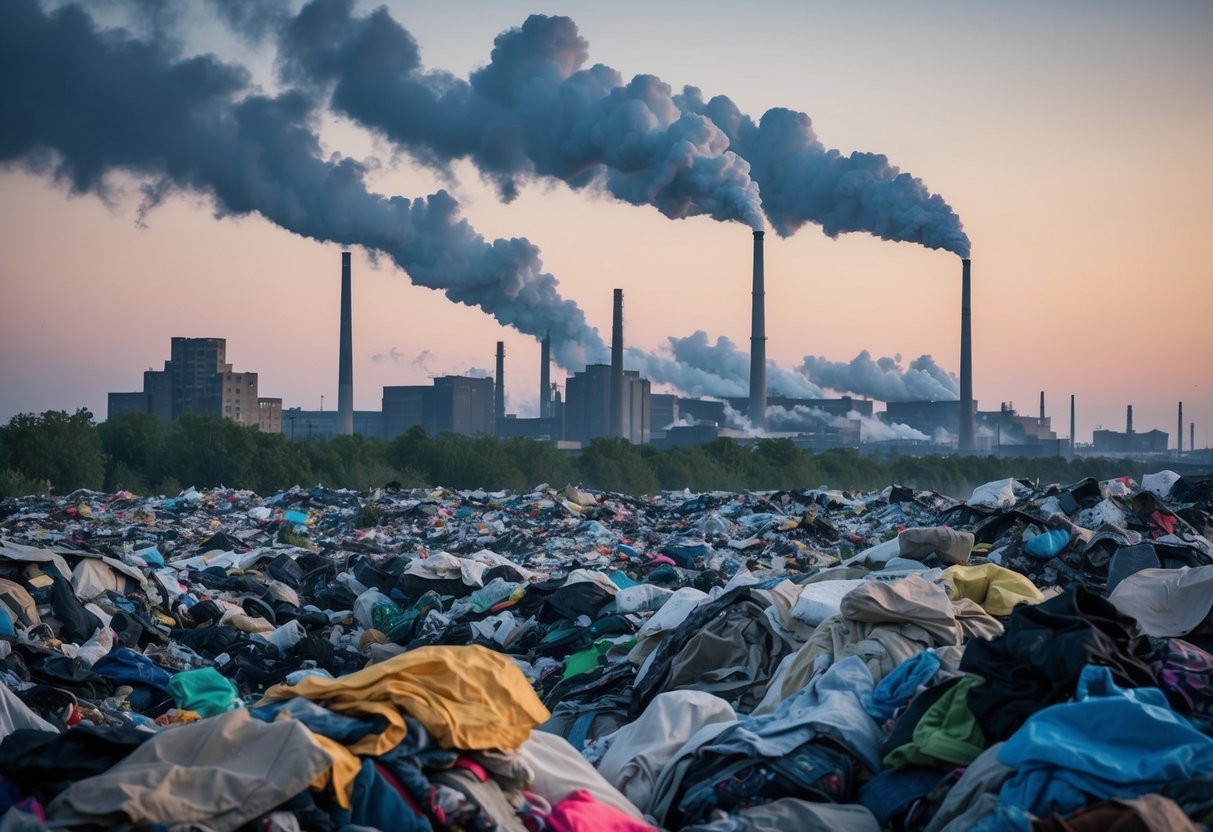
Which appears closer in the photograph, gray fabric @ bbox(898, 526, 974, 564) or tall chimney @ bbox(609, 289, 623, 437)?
gray fabric @ bbox(898, 526, 974, 564)

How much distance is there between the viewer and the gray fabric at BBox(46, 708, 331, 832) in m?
3.01

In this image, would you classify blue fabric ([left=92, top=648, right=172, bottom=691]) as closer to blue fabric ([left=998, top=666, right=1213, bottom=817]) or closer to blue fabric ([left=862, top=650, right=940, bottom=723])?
blue fabric ([left=862, top=650, right=940, bottom=723])

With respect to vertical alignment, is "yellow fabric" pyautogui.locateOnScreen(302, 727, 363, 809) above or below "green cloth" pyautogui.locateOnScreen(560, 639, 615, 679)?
above

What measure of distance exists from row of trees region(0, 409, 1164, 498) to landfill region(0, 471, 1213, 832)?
2219cm

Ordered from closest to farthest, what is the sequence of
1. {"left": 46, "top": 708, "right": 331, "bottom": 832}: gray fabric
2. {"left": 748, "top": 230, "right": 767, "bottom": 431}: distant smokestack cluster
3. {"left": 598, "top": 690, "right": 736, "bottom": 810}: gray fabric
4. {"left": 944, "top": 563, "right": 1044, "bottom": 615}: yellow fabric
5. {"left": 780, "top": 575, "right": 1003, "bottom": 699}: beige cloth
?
1. {"left": 46, "top": 708, "right": 331, "bottom": 832}: gray fabric
2. {"left": 598, "top": 690, "right": 736, "bottom": 810}: gray fabric
3. {"left": 780, "top": 575, "right": 1003, "bottom": 699}: beige cloth
4. {"left": 944, "top": 563, "right": 1044, "bottom": 615}: yellow fabric
5. {"left": 748, "top": 230, "right": 767, "bottom": 431}: distant smokestack cluster

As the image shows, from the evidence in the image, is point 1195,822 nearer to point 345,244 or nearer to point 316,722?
point 316,722

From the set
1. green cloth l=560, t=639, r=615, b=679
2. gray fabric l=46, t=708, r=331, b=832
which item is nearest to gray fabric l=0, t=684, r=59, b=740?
gray fabric l=46, t=708, r=331, b=832

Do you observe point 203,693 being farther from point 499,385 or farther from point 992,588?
point 499,385

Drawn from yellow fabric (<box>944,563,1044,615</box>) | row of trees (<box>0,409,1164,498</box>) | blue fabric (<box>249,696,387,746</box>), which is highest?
yellow fabric (<box>944,563,1044,615</box>)

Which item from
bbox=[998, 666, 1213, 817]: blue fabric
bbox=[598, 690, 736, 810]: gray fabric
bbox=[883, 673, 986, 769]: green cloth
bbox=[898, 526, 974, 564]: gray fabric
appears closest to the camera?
bbox=[998, 666, 1213, 817]: blue fabric

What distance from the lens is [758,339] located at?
48219 mm

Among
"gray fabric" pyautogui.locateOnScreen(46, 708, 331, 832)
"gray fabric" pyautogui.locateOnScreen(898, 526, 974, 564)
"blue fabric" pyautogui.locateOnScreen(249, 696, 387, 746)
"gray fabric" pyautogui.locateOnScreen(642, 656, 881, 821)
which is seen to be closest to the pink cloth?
"gray fabric" pyautogui.locateOnScreen(642, 656, 881, 821)

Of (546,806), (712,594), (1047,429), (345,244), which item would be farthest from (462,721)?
(1047,429)

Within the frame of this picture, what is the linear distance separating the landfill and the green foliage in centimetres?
2303
